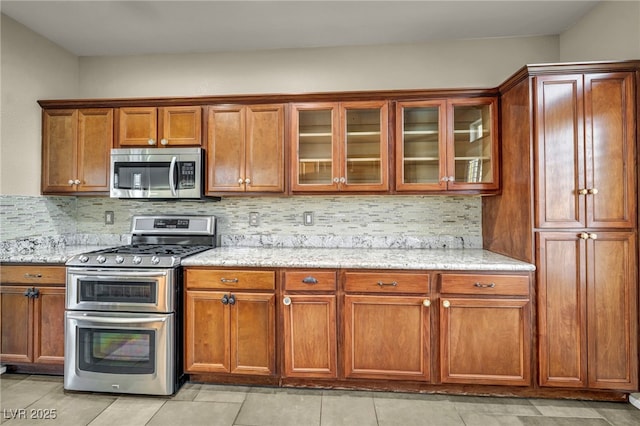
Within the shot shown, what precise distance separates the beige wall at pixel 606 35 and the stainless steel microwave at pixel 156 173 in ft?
9.96

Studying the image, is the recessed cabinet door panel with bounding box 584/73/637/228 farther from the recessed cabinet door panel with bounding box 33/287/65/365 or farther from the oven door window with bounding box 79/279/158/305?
the recessed cabinet door panel with bounding box 33/287/65/365

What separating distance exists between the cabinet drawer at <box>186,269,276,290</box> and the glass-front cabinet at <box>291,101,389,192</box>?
0.76 m

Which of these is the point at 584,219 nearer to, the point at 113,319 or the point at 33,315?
the point at 113,319

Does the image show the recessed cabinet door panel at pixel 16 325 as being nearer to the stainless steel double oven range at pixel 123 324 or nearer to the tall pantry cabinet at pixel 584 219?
the stainless steel double oven range at pixel 123 324

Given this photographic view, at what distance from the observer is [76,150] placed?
9.43 feet

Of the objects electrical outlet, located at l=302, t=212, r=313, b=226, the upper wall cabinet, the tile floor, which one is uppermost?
the upper wall cabinet

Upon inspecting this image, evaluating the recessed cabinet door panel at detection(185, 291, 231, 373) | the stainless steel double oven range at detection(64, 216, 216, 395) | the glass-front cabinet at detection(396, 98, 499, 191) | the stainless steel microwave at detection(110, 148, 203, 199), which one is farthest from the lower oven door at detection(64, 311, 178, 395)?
the glass-front cabinet at detection(396, 98, 499, 191)

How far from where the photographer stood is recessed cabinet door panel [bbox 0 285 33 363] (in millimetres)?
2490

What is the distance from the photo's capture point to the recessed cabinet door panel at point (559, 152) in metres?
2.16

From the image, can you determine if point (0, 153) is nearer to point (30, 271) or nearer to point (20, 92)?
point (20, 92)

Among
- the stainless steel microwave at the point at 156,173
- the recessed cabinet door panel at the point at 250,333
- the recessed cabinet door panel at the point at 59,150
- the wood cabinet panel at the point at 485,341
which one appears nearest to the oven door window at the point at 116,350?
the recessed cabinet door panel at the point at 250,333

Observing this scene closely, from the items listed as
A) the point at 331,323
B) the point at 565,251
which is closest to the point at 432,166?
the point at 565,251

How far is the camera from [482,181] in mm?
2604

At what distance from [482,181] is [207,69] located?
2.56m
